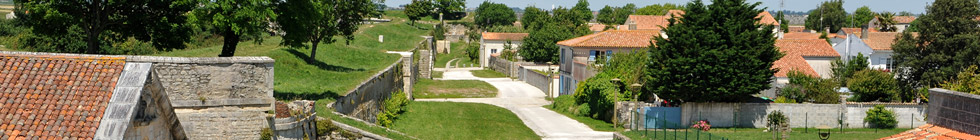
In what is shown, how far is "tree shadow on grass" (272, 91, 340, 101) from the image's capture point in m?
24.0

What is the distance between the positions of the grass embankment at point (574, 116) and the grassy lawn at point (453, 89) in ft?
23.5

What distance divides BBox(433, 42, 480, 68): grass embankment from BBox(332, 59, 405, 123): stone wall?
45.9 metres

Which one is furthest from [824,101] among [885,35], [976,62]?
[885,35]

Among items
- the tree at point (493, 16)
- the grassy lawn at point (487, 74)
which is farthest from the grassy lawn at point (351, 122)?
the tree at point (493, 16)

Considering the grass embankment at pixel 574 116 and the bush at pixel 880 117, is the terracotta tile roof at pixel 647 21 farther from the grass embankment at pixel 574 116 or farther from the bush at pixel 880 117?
the bush at pixel 880 117

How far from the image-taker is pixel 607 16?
147625 mm

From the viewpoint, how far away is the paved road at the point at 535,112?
110ft

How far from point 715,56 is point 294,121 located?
61.6ft

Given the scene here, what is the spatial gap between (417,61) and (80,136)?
173 feet

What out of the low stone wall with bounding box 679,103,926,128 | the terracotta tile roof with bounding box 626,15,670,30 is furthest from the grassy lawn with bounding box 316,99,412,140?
the terracotta tile roof with bounding box 626,15,670,30

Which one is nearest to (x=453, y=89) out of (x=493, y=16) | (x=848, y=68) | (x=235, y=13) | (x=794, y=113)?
(x=848, y=68)

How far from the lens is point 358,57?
52594 mm

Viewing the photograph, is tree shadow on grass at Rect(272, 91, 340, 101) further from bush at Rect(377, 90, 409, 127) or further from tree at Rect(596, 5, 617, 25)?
tree at Rect(596, 5, 617, 25)

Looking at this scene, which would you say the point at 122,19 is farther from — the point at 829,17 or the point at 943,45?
the point at 829,17
